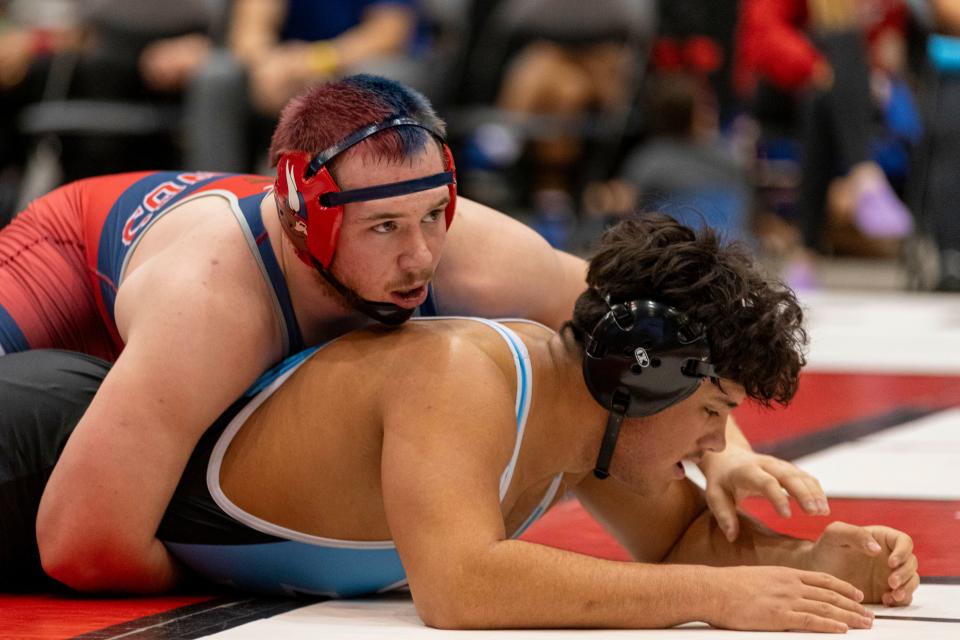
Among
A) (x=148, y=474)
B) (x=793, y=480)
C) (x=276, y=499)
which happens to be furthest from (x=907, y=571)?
(x=148, y=474)

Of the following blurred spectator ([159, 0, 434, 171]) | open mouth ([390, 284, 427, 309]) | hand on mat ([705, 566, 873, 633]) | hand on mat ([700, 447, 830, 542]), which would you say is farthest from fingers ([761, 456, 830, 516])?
blurred spectator ([159, 0, 434, 171])

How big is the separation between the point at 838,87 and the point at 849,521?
5.57 metres

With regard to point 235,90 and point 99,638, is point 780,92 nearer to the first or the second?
point 235,90

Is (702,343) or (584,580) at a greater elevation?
(702,343)

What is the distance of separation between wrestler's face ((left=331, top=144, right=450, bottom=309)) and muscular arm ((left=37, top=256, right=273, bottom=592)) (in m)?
0.19

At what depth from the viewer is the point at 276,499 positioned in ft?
7.76

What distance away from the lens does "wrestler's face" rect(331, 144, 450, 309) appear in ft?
7.36

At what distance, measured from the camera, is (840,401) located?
4.67 m

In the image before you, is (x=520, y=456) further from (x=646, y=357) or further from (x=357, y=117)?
(x=357, y=117)

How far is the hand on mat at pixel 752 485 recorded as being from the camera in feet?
7.84

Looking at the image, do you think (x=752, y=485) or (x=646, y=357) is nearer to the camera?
(x=646, y=357)

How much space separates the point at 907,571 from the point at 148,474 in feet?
3.52

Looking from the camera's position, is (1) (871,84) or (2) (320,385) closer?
(2) (320,385)

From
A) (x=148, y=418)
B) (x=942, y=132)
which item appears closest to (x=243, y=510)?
(x=148, y=418)
